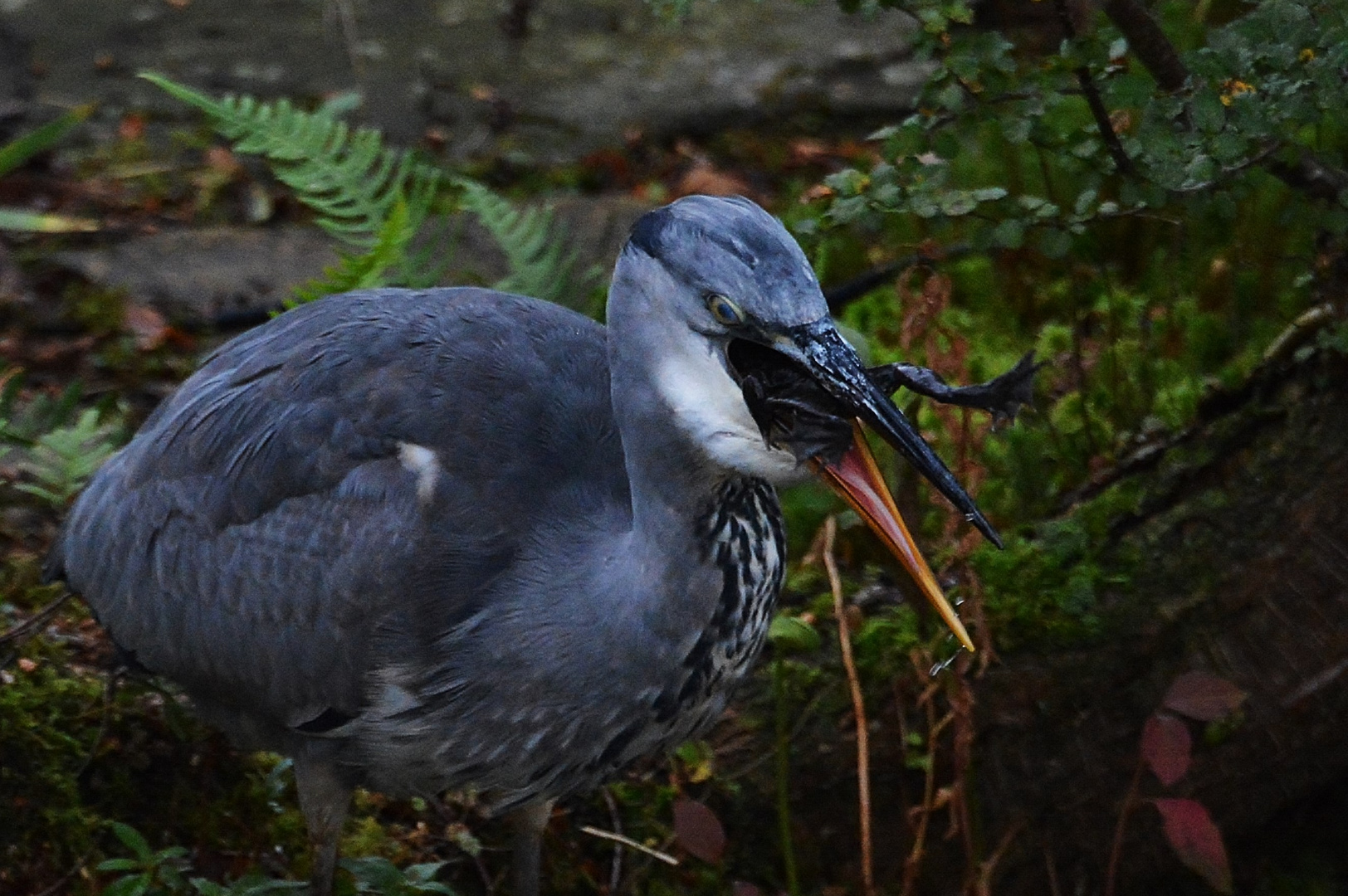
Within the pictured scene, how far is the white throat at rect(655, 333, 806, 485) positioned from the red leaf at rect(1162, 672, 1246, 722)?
1015 millimetres

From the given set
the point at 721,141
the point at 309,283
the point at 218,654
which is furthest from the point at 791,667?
the point at 721,141

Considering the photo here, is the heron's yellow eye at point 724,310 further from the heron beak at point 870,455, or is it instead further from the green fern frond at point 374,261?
the green fern frond at point 374,261

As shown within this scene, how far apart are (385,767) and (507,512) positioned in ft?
1.88

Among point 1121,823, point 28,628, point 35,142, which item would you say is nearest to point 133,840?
point 28,628

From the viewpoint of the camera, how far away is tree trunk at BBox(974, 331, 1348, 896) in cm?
→ 358

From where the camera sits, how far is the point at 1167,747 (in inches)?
125

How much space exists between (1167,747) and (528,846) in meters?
1.34

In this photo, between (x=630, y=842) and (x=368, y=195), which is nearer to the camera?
(x=630, y=842)

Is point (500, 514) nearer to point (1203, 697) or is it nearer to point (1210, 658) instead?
point (1203, 697)

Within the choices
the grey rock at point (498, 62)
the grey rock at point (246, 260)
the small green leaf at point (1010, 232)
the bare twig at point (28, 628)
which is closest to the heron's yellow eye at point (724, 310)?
the small green leaf at point (1010, 232)

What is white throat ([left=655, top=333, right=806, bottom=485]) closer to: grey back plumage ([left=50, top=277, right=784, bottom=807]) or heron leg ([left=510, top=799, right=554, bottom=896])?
grey back plumage ([left=50, top=277, right=784, bottom=807])

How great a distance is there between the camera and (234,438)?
3.35 m

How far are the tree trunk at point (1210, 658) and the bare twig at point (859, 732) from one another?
259 mm

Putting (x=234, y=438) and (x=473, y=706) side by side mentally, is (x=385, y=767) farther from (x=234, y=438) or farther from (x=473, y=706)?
(x=234, y=438)
